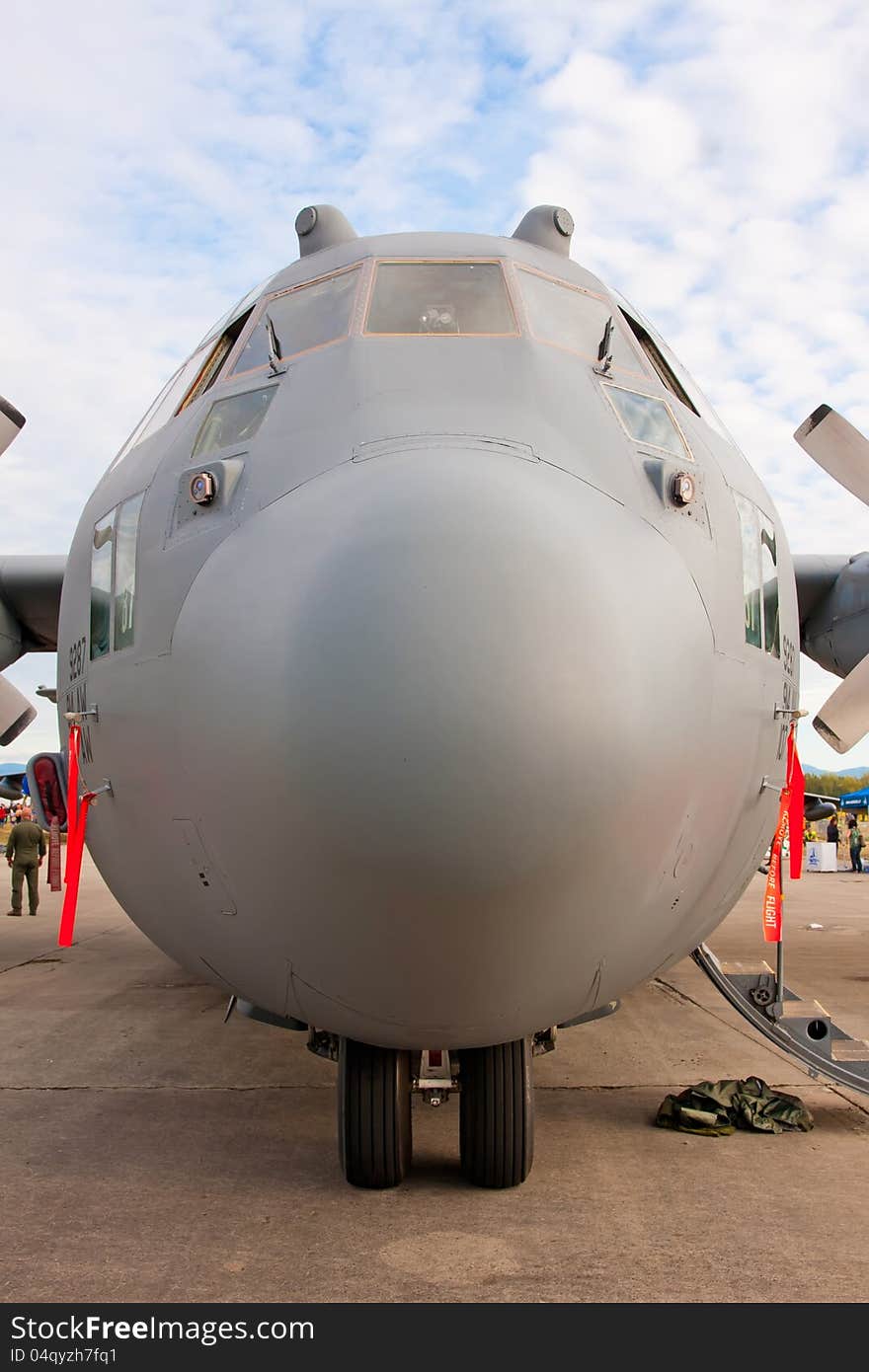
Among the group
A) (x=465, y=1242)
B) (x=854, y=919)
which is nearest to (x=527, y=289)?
(x=465, y=1242)

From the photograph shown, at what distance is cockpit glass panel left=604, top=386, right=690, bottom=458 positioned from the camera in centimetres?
426

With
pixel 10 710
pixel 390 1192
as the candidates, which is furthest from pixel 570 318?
pixel 10 710

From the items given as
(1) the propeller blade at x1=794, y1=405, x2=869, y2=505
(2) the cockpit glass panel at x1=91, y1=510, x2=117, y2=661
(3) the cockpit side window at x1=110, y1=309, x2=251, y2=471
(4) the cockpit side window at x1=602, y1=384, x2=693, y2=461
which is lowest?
(2) the cockpit glass panel at x1=91, y1=510, x2=117, y2=661

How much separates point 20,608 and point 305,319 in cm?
658

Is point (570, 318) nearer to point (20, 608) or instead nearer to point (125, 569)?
point (125, 569)

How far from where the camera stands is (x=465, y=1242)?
423 cm

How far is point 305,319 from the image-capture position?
482 cm

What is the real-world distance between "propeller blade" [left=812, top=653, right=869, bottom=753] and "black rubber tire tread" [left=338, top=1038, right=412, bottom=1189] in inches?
209

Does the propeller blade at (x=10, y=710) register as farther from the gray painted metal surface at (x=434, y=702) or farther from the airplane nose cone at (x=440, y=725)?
the airplane nose cone at (x=440, y=725)

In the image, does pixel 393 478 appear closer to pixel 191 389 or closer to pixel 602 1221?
pixel 191 389

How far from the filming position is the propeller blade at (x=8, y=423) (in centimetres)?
910

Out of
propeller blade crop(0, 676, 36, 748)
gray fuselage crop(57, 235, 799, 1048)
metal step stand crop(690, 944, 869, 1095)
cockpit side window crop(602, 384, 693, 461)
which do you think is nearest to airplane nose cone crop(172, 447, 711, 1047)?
gray fuselage crop(57, 235, 799, 1048)

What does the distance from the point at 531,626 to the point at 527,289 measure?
2.42 metres

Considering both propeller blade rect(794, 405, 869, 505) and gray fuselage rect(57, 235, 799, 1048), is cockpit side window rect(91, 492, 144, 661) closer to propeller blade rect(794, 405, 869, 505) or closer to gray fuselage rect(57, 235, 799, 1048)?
gray fuselage rect(57, 235, 799, 1048)
